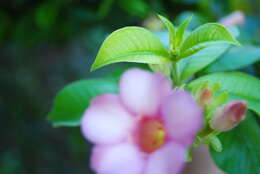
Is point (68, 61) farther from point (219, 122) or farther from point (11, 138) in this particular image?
point (219, 122)

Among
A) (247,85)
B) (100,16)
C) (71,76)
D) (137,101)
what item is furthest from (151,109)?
(71,76)

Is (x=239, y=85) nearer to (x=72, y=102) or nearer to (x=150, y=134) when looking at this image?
(x=150, y=134)

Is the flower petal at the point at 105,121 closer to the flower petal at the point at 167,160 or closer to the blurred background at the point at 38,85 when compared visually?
the flower petal at the point at 167,160

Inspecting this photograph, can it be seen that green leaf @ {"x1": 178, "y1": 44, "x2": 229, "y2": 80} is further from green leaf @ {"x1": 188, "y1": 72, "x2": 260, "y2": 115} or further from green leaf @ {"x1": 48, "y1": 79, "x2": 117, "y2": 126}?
green leaf @ {"x1": 48, "y1": 79, "x2": 117, "y2": 126}

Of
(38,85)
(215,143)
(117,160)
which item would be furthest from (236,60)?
(38,85)

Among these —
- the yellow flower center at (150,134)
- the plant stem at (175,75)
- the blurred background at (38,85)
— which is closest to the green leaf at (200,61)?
the plant stem at (175,75)

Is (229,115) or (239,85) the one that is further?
(239,85)

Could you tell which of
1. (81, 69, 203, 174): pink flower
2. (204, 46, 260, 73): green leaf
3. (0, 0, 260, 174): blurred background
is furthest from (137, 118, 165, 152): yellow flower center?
(0, 0, 260, 174): blurred background
